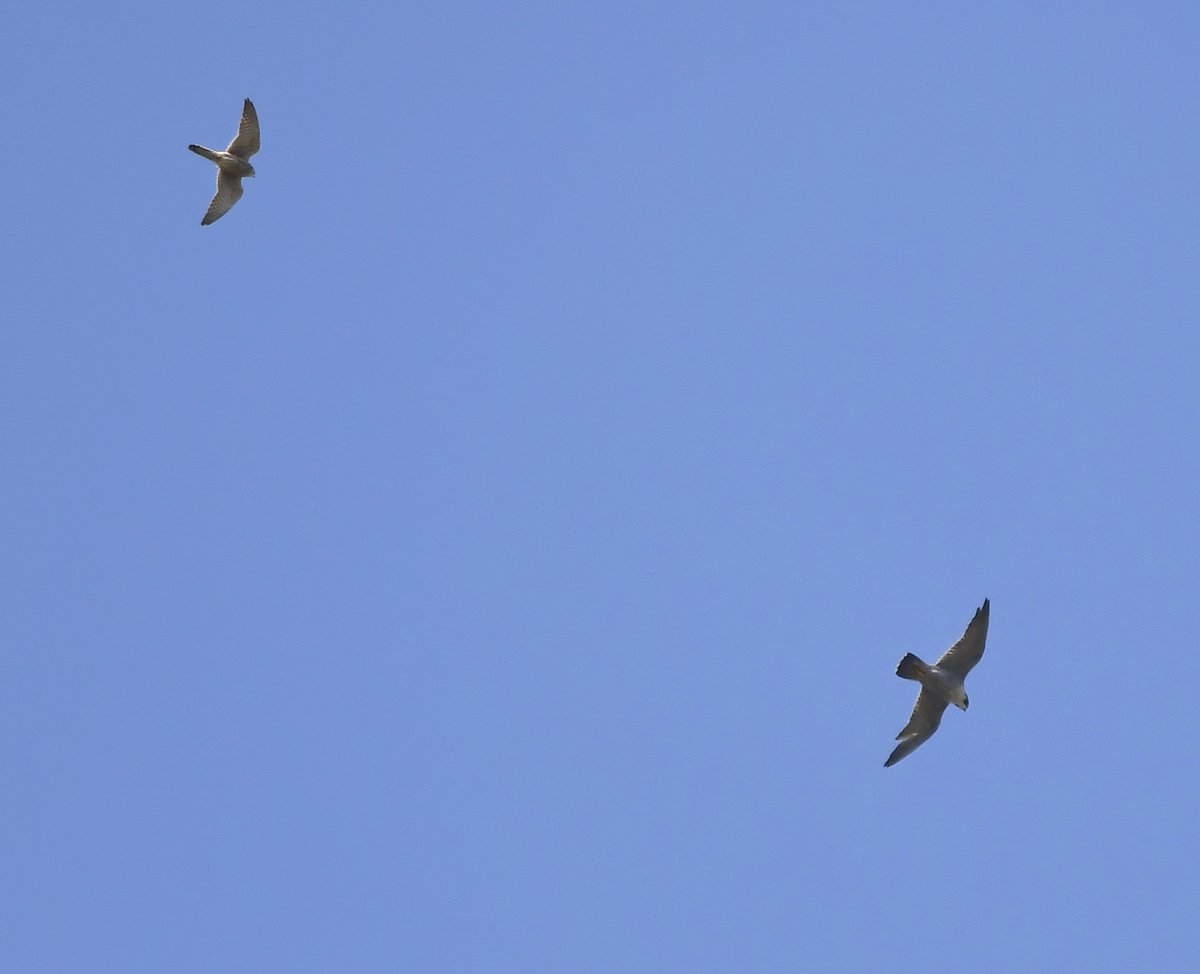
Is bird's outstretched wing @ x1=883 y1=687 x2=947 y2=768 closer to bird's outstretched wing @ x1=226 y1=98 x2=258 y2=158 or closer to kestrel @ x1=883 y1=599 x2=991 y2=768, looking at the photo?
kestrel @ x1=883 y1=599 x2=991 y2=768

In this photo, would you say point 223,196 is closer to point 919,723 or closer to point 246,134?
point 246,134

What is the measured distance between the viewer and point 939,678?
96.6ft

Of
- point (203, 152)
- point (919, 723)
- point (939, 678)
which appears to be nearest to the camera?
point (939, 678)

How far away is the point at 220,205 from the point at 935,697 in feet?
59.8

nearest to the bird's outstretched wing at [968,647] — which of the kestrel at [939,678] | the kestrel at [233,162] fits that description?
the kestrel at [939,678]

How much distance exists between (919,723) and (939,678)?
121 cm

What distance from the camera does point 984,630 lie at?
1176 inches

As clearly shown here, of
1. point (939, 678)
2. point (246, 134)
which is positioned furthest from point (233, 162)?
point (939, 678)

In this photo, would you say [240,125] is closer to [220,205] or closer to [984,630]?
[220,205]

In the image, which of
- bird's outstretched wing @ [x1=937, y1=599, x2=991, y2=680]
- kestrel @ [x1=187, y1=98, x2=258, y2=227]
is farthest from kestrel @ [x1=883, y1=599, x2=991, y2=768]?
kestrel @ [x1=187, y1=98, x2=258, y2=227]

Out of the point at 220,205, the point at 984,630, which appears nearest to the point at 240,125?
the point at 220,205

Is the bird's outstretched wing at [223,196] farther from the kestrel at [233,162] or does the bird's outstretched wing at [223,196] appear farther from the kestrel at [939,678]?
the kestrel at [939,678]

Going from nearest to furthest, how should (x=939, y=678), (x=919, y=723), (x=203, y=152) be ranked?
(x=939, y=678) < (x=919, y=723) < (x=203, y=152)

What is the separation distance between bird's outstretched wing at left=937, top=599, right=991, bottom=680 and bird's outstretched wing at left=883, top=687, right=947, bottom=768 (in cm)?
65
